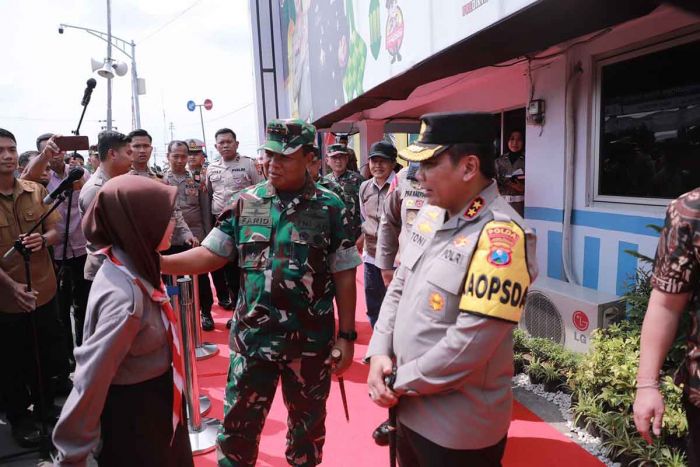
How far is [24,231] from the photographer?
297 cm

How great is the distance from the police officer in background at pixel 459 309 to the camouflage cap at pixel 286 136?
2.32ft

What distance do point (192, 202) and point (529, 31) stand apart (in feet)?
11.8

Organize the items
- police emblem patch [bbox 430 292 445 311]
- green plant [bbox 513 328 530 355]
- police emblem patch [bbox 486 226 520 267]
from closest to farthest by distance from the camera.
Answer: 1. police emblem patch [bbox 486 226 520 267]
2. police emblem patch [bbox 430 292 445 311]
3. green plant [bbox 513 328 530 355]

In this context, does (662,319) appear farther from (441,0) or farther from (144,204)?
(441,0)

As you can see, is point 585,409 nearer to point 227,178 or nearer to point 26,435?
point 26,435

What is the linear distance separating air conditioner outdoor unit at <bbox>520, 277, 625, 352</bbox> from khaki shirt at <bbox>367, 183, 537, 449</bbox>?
7.51 feet

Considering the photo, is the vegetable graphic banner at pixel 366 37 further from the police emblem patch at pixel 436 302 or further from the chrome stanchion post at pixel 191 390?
the chrome stanchion post at pixel 191 390

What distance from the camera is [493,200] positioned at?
4.76 ft

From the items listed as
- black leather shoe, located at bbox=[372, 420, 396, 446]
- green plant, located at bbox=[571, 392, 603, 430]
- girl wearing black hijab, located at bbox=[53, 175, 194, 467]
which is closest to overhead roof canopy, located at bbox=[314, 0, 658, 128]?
girl wearing black hijab, located at bbox=[53, 175, 194, 467]

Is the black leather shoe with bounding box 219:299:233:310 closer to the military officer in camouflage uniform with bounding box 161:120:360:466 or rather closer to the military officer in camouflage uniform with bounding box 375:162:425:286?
the military officer in camouflage uniform with bounding box 375:162:425:286

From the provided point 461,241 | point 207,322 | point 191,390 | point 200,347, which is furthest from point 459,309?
point 207,322

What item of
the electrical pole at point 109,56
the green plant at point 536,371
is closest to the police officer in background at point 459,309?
the green plant at point 536,371

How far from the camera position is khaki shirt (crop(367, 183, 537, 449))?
129 centimetres

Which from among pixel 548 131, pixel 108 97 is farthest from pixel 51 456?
pixel 108 97
